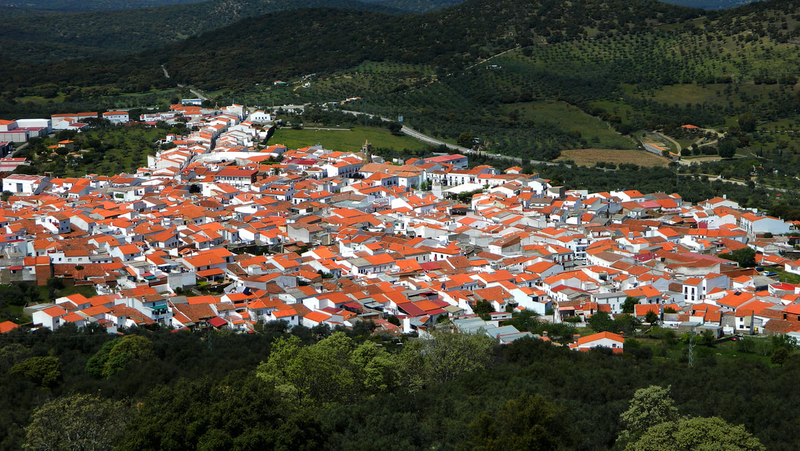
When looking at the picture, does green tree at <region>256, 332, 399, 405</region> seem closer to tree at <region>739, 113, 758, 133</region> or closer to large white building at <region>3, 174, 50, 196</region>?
large white building at <region>3, 174, 50, 196</region>

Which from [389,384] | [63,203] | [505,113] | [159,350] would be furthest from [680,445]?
[505,113]

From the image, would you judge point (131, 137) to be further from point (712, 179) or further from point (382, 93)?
point (712, 179)

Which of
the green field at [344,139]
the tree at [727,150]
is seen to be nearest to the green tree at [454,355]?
the green field at [344,139]

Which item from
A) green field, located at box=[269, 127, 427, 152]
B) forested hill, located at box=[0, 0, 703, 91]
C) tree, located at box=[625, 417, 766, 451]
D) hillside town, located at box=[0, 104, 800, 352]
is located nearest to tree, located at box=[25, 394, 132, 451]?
tree, located at box=[625, 417, 766, 451]

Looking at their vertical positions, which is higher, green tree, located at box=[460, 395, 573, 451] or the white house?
green tree, located at box=[460, 395, 573, 451]

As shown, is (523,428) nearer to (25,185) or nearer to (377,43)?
(25,185)
